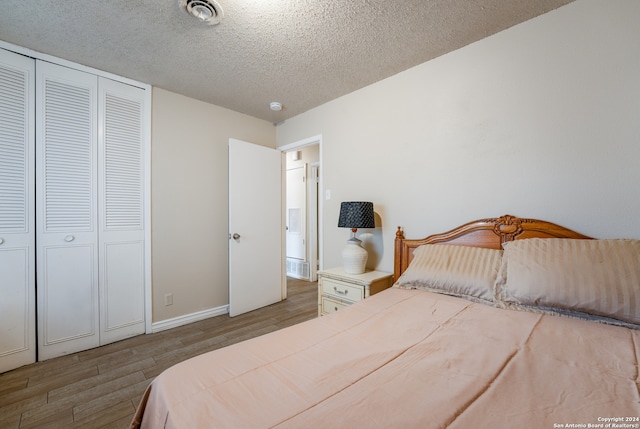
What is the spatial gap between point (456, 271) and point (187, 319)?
8.96 feet

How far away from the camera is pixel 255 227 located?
3.25 meters

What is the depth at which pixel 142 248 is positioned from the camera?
2.60 metres

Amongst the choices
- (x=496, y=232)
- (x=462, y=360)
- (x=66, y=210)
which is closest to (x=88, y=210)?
(x=66, y=210)

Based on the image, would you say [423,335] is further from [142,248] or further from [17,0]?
[17,0]

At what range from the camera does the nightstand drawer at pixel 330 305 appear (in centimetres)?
225

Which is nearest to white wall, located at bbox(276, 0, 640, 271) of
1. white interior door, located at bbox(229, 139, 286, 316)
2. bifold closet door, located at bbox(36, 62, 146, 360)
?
white interior door, located at bbox(229, 139, 286, 316)

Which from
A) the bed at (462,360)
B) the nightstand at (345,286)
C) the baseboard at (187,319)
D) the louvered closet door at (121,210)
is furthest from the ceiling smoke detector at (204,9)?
the baseboard at (187,319)

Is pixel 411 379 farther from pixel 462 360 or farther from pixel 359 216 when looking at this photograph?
pixel 359 216

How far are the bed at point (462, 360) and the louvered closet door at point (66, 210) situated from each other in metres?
1.99

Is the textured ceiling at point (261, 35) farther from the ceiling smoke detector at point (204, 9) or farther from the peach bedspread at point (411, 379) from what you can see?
the peach bedspread at point (411, 379)

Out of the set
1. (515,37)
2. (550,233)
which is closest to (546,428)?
(550,233)

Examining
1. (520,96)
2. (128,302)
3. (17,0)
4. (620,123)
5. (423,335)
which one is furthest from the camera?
(128,302)

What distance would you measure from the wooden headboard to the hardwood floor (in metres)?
1.85

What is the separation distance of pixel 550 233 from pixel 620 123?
70 cm
